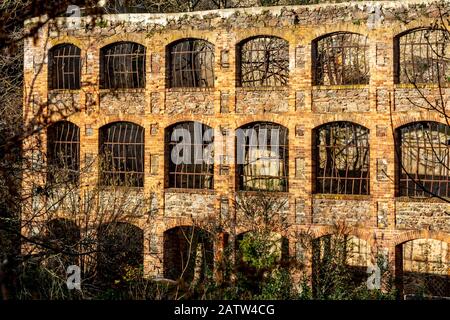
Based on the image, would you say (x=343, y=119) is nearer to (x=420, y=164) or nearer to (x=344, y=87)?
(x=344, y=87)

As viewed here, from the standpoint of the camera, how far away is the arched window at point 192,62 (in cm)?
2080

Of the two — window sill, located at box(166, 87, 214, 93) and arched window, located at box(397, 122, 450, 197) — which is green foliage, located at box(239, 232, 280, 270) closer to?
arched window, located at box(397, 122, 450, 197)

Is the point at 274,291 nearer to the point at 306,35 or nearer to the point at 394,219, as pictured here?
the point at 394,219

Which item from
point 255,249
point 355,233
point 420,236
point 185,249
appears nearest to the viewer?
point 420,236

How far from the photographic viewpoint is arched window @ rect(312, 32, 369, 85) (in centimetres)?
1942

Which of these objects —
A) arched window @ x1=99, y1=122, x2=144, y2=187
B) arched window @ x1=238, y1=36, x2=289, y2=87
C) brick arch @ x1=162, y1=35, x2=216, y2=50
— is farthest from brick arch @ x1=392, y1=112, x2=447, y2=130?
arched window @ x1=99, y1=122, x2=144, y2=187

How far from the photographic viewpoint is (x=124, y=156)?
69.7 ft

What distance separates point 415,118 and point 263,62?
15.6 feet

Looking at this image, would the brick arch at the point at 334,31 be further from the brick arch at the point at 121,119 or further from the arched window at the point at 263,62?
the brick arch at the point at 121,119

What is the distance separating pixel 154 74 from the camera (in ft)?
68.7

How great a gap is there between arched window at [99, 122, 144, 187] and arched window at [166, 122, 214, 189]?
0.99 meters

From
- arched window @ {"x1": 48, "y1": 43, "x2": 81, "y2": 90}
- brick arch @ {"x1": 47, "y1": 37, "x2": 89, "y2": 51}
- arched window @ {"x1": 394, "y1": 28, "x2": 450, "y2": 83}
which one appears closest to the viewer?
arched window @ {"x1": 394, "y1": 28, "x2": 450, "y2": 83}

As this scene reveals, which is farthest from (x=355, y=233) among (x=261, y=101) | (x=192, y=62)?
(x=192, y=62)
